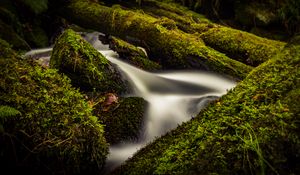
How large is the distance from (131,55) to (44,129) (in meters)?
3.63

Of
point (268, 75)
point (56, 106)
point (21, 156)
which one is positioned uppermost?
point (268, 75)

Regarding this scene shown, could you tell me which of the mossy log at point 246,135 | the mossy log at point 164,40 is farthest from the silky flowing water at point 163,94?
the mossy log at point 246,135

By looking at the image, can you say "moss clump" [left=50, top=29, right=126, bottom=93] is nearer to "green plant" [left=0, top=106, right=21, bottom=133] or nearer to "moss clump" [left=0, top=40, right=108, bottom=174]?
"moss clump" [left=0, top=40, right=108, bottom=174]

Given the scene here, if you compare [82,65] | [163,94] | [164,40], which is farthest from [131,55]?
[82,65]

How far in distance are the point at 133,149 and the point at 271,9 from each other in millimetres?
7489

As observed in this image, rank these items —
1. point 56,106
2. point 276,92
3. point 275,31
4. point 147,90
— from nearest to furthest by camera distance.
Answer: point 276,92
point 56,106
point 147,90
point 275,31

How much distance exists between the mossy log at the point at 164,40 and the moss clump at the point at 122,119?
249 centimetres

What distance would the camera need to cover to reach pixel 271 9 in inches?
374

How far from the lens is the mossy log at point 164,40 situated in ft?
21.0

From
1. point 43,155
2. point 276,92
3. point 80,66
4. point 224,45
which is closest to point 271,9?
point 224,45

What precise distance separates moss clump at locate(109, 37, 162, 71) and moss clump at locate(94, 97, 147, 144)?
2077mm

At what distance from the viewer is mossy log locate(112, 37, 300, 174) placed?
2.15 m

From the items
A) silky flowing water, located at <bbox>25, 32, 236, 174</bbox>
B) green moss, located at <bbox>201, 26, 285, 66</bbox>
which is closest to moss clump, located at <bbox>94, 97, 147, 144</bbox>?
silky flowing water, located at <bbox>25, 32, 236, 174</bbox>

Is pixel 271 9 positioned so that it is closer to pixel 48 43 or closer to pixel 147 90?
pixel 147 90
